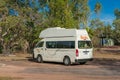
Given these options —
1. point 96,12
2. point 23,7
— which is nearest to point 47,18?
point 23,7

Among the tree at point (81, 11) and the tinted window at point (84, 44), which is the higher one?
the tree at point (81, 11)

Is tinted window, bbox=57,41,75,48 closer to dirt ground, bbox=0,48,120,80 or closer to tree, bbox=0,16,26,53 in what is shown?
dirt ground, bbox=0,48,120,80

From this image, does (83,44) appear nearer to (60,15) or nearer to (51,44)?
(51,44)

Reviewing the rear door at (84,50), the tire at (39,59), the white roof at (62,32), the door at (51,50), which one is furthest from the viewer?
the tire at (39,59)

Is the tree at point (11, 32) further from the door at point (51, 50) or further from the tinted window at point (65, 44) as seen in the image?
the tinted window at point (65, 44)

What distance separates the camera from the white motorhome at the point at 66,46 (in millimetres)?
24547

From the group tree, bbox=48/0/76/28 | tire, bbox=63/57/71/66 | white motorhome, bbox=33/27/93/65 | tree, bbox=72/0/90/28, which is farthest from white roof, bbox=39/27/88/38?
tree, bbox=72/0/90/28

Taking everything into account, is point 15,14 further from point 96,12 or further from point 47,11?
point 96,12

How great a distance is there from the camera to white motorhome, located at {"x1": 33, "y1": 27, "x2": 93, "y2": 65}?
80.5 feet

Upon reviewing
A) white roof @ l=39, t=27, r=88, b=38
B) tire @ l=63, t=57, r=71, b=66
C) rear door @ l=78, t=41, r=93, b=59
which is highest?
white roof @ l=39, t=27, r=88, b=38

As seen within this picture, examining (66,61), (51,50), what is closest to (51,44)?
(51,50)

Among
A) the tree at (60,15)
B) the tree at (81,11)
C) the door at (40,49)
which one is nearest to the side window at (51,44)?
the door at (40,49)

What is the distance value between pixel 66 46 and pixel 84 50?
1.53 metres

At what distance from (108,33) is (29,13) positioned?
39.3 m
